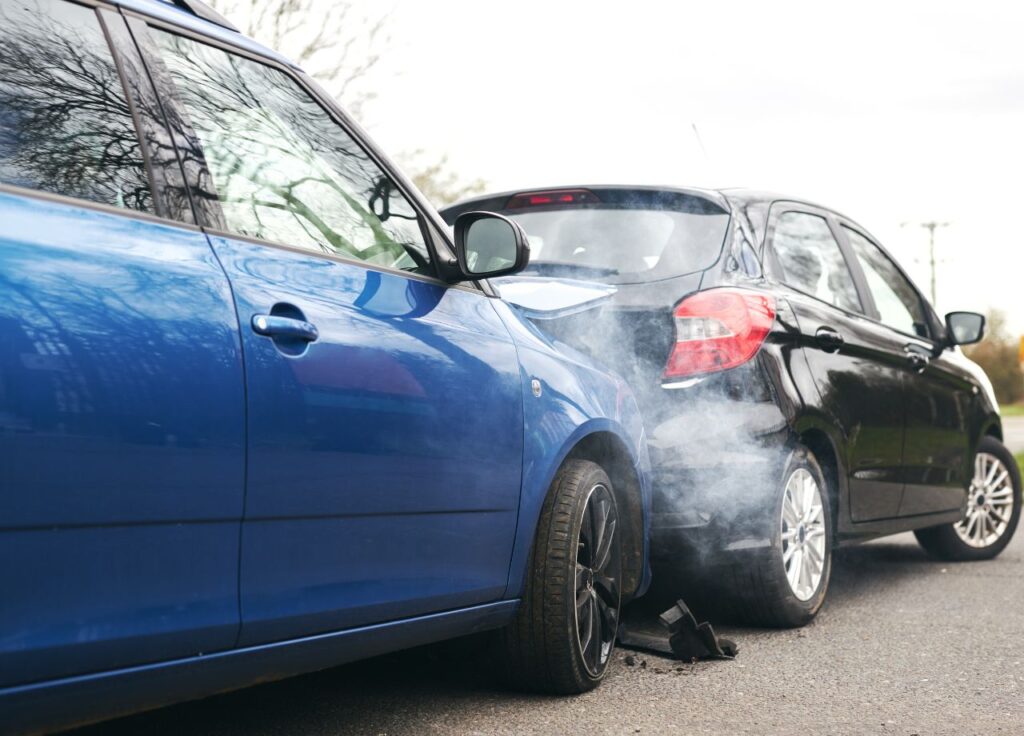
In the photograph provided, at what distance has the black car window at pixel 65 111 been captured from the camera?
244 centimetres

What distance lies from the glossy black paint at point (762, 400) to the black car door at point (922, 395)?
20mm

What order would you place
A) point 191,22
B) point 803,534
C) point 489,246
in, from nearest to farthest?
point 191,22 → point 489,246 → point 803,534

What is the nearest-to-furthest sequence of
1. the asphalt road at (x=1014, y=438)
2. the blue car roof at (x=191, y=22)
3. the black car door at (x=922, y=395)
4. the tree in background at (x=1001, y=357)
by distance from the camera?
the blue car roof at (x=191, y=22)
the black car door at (x=922, y=395)
the asphalt road at (x=1014, y=438)
the tree in background at (x=1001, y=357)

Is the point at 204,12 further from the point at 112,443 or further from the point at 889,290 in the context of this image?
the point at 889,290

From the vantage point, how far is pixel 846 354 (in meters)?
5.65

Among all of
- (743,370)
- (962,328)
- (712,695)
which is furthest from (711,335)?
(962,328)

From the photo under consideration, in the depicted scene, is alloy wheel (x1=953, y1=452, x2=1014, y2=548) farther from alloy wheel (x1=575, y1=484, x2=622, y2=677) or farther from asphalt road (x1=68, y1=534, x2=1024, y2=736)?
alloy wheel (x1=575, y1=484, x2=622, y2=677)

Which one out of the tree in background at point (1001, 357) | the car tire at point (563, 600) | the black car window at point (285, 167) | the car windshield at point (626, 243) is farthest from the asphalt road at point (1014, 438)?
the tree in background at point (1001, 357)

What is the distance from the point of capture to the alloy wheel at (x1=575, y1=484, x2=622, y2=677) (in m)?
4.06

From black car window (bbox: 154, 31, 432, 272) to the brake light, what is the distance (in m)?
1.82

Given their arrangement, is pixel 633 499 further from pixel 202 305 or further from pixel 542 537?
pixel 202 305

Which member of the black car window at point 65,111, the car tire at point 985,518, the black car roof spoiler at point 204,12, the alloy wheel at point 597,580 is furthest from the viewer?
the car tire at point 985,518

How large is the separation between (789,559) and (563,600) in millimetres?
1575

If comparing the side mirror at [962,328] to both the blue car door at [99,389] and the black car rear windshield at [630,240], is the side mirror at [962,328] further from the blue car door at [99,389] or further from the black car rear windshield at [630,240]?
the blue car door at [99,389]
